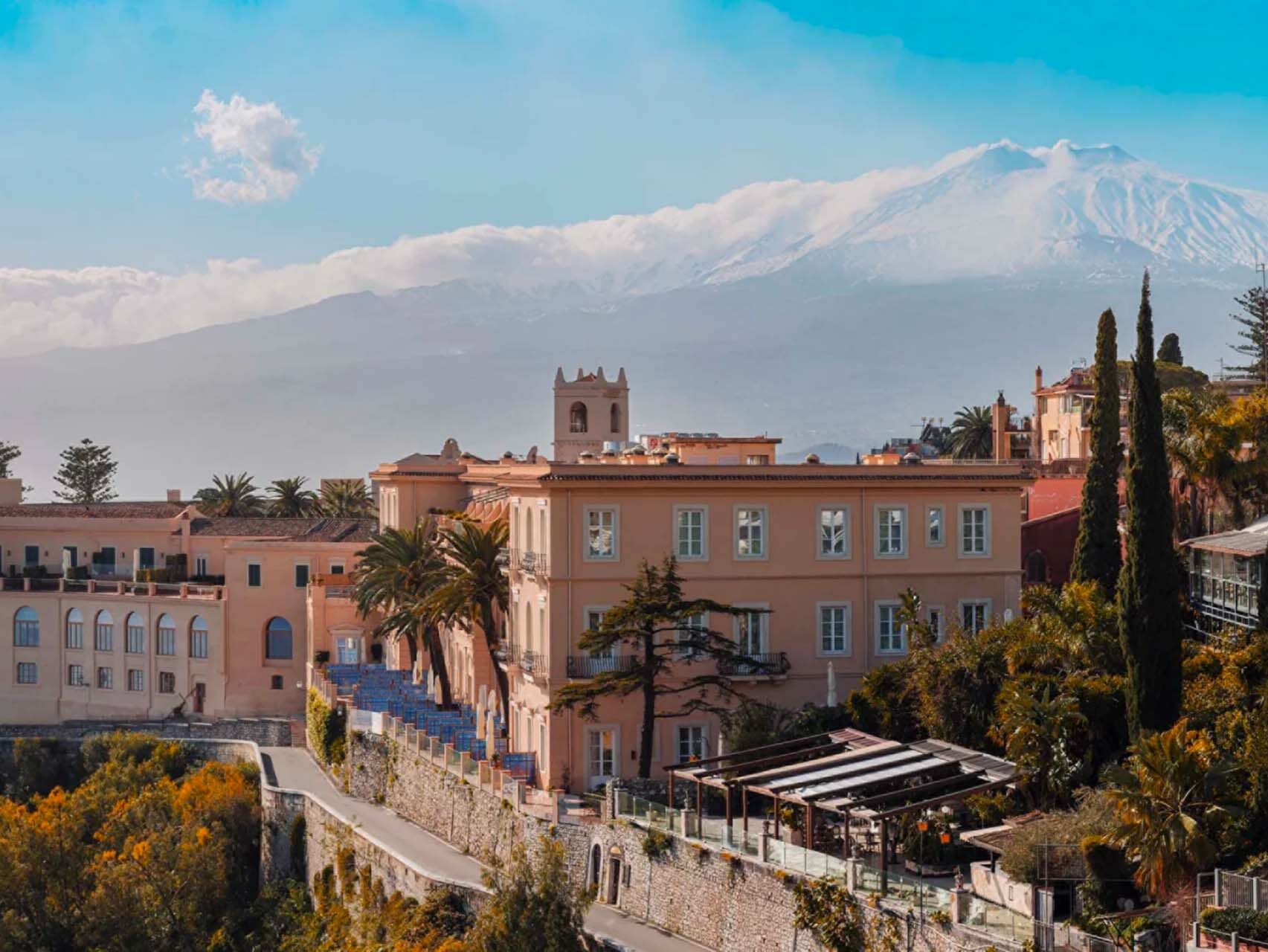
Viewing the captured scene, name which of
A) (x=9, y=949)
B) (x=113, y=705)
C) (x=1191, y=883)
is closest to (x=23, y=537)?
(x=113, y=705)

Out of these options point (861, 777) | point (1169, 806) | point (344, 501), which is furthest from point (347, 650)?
point (1169, 806)

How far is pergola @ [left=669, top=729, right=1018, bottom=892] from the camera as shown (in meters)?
35.5

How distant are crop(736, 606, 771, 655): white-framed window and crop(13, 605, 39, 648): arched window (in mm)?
46319

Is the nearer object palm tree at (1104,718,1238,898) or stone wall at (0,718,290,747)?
palm tree at (1104,718,1238,898)

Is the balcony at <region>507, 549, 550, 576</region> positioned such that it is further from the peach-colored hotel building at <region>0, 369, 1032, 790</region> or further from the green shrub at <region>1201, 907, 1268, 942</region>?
the green shrub at <region>1201, 907, 1268, 942</region>

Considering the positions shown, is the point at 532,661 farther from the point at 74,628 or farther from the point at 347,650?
the point at 74,628

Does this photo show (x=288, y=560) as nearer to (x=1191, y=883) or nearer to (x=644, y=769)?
(x=644, y=769)

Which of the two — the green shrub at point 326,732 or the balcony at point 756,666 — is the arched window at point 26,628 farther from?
the balcony at point 756,666

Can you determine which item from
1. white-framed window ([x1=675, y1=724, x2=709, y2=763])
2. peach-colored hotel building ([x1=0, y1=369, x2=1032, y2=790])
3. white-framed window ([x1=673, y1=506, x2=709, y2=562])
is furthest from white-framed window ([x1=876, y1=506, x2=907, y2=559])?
white-framed window ([x1=675, y1=724, x2=709, y2=763])

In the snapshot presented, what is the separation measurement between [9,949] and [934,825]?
113ft

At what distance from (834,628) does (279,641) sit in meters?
35.4

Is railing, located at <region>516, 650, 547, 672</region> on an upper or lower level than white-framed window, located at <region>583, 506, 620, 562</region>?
lower

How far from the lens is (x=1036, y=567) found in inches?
2270

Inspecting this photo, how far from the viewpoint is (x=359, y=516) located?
96438mm
